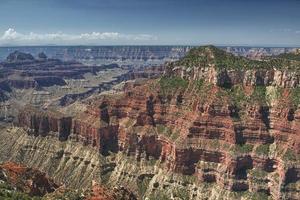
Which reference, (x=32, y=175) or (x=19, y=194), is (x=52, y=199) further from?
(x=32, y=175)

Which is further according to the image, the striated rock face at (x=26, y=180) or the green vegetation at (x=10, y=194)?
the striated rock face at (x=26, y=180)

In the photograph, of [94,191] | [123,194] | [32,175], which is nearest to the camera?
[94,191]

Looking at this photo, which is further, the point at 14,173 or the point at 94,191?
the point at 14,173

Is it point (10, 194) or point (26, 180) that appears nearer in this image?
point (10, 194)

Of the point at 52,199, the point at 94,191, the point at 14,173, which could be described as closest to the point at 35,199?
the point at 52,199

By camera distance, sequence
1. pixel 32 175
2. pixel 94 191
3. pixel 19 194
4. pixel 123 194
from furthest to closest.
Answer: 1. pixel 32 175
2. pixel 123 194
3. pixel 94 191
4. pixel 19 194

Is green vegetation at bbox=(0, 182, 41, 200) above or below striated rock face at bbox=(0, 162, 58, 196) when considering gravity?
above

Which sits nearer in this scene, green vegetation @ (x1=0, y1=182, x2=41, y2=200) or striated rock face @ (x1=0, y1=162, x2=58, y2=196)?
green vegetation @ (x1=0, y1=182, x2=41, y2=200)

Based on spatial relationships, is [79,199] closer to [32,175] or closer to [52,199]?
[52,199]

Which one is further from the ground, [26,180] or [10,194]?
[10,194]

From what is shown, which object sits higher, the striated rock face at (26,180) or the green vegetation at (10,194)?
the green vegetation at (10,194)
